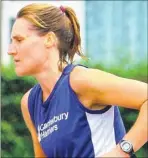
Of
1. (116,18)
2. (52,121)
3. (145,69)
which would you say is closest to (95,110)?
(52,121)

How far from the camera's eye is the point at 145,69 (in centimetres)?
680

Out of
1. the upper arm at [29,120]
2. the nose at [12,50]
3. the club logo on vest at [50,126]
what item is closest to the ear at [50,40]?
the nose at [12,50]

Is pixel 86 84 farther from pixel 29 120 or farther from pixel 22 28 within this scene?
pixel 29 120

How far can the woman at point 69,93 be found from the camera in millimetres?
3016

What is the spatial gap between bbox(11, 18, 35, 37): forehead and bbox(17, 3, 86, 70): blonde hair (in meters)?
0.02

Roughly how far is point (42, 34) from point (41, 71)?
170mm

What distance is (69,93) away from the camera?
312 cm

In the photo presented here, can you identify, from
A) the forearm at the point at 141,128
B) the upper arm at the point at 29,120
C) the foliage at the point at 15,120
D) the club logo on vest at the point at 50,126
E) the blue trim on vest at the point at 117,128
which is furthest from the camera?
Answer: the foliage at the point at 15,120

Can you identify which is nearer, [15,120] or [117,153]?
[117,153]

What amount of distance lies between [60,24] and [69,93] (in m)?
0.32

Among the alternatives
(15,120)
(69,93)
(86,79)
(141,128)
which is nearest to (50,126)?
(69,93)

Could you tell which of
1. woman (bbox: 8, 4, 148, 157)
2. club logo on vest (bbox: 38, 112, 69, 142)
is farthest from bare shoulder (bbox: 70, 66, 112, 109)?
club logo on vest (bbox: 38, 112, 69, 142)

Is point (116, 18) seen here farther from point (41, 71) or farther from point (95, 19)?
point (41, 71)

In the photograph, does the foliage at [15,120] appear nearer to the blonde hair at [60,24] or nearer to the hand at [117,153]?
the blonde hair at [60,24]
